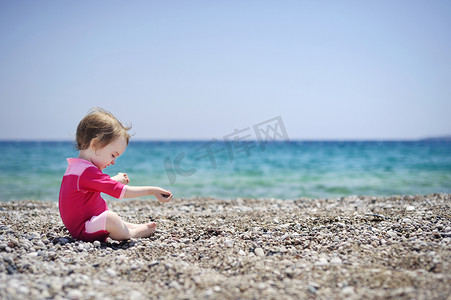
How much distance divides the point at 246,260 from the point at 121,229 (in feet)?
4.81

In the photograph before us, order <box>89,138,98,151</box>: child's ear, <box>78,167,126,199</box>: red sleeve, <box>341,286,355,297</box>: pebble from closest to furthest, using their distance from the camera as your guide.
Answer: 1. <box>341,286,355,297</box>: pebble
2. <box>78,167,126,199</box>: red sleeve
3. <box>89,138,98,151</box>: child's ear

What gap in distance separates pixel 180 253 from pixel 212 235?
72cm

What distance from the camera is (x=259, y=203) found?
6.84 metres

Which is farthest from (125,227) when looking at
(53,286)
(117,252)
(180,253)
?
(53,286)

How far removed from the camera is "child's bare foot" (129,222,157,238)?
12.1 ft

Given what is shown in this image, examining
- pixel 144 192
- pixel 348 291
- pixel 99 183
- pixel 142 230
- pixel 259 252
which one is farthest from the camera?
pixel 142 230

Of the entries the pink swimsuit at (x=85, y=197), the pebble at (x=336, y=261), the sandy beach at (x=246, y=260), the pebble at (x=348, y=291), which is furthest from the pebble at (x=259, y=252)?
the pink swimsuit at (x=85, y=197)

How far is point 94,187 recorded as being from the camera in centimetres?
338

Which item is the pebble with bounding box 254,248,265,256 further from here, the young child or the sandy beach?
the young child

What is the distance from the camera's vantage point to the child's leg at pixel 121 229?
3447mm

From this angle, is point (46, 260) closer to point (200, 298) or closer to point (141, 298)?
point (141, 298)

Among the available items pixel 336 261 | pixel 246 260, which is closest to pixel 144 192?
pixel 246 260

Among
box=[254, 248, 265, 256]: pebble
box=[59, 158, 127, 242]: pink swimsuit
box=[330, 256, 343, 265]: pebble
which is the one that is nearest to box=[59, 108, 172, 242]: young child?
box=[59, 158, 127, 242]: pink swimsuit

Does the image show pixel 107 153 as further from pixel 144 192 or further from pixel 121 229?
pixel 121 229
